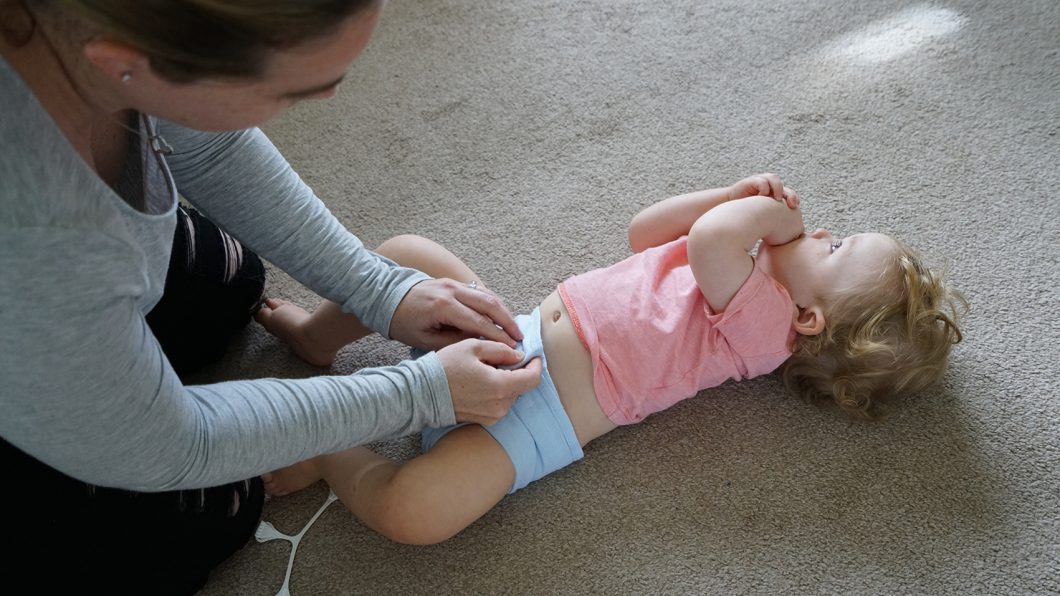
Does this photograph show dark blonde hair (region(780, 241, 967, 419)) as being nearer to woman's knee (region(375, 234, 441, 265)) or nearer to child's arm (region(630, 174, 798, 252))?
child's arm (region(630, 174, 798, 252))

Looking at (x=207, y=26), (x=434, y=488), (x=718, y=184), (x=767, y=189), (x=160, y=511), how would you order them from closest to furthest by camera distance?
(x=207, y=26) → (x=160, y=511) → (x=434, y=488) → (x=767, y=189) → (x=718, y=184)

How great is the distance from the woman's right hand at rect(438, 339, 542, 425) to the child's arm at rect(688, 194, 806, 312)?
0.25 m

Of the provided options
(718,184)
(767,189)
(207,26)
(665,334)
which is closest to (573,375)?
(665,334)

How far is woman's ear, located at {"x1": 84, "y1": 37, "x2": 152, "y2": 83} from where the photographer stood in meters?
0.55

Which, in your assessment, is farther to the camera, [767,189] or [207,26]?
[767,189]

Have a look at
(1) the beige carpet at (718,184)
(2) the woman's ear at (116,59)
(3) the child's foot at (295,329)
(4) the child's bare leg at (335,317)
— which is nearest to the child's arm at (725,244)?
(1) the beige carpet at (718,184)

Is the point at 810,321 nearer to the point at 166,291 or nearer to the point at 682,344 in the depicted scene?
the point at 682,344

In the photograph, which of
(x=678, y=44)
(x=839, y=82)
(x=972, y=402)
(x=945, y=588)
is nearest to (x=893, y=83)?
(x=839, y=82)

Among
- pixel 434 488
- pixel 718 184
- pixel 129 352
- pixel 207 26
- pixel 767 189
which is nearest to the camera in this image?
pixel 207 26

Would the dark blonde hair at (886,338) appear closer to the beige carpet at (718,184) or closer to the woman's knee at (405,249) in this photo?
the beige carpet at (718,184)

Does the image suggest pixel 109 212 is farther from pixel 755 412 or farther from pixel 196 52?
pixel 755 412

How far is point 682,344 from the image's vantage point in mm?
1095

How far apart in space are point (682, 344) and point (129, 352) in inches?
26.1

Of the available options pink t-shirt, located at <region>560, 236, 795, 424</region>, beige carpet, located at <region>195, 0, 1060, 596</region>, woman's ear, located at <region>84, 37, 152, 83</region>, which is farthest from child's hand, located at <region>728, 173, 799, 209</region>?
woman's ear, located at <region>84, 37, 152, 83</region>
